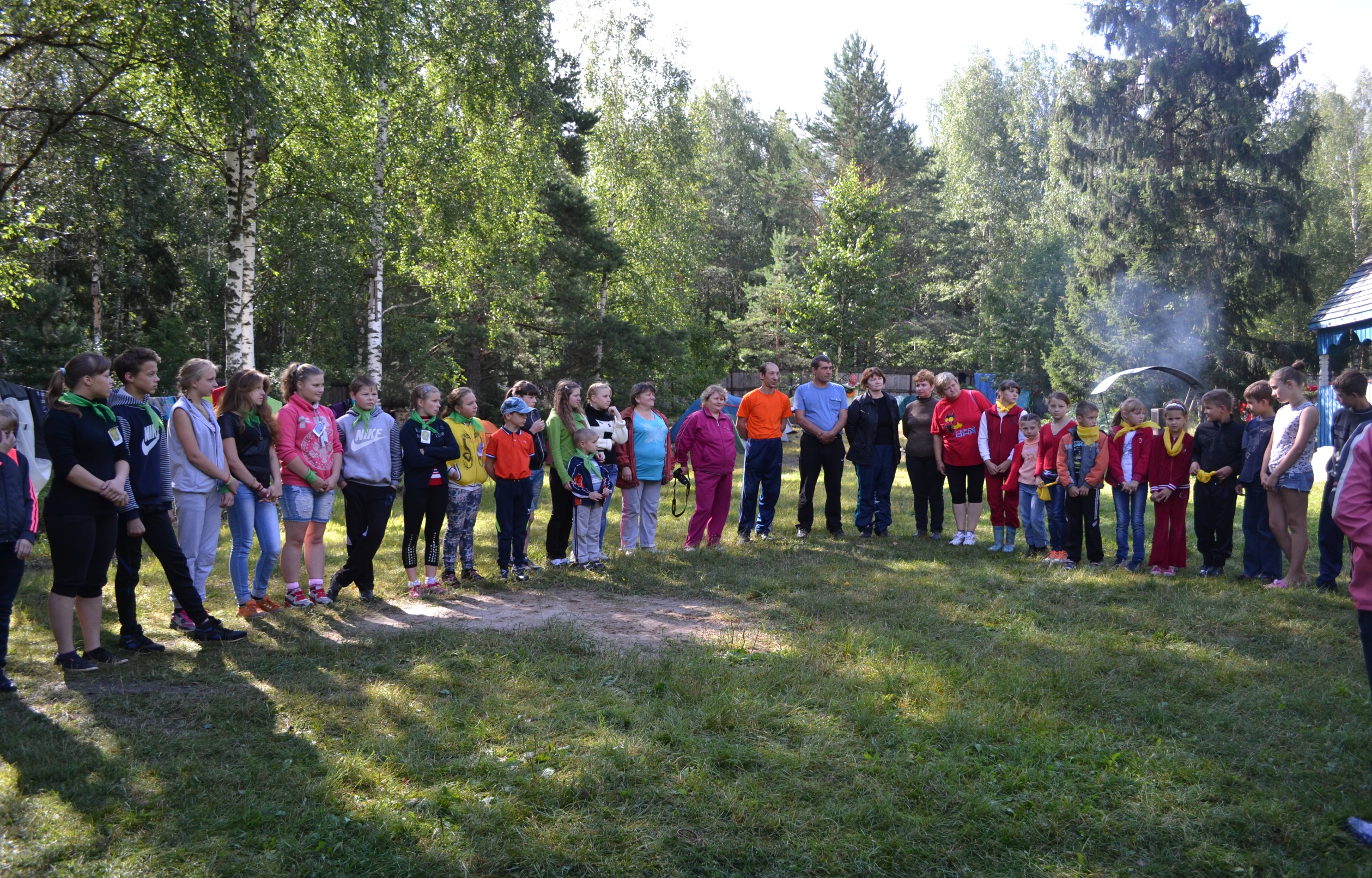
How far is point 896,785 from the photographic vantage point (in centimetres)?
371

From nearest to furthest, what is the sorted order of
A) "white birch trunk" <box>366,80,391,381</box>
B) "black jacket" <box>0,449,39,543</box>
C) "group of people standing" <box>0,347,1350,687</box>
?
"black jacket" <box>0,449,39,543</box>, "group of people standing" <box>0,347,1350,687</box>, "white birch trunk" <box>366,80,391,381</box>

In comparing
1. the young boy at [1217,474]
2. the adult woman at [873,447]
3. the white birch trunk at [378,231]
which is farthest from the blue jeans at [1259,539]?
the white birch trunk at [378,231]

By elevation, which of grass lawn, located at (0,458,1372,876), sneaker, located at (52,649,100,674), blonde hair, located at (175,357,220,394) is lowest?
grass lawn, located at (0,458,1372,876)

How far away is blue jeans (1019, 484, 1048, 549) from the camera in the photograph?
851cm

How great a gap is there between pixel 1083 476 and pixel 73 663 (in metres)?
7.79

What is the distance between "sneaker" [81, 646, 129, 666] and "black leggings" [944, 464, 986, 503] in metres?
7.31

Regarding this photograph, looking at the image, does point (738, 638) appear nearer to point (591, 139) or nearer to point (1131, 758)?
point (1131, 758)

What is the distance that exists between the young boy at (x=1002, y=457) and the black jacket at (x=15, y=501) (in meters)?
7.77

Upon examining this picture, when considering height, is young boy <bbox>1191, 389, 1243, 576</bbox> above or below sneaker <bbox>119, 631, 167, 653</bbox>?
above

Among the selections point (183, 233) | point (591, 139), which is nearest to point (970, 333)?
point (591, 139)

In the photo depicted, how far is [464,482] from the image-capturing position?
731 centimetres

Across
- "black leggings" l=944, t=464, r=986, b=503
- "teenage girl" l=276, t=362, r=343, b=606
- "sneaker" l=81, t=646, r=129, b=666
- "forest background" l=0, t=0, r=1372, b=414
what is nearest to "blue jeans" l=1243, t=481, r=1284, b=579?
"black leggings" l=944, t=464, r=986, b=503

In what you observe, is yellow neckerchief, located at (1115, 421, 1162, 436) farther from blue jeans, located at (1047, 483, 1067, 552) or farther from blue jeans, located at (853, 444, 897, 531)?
blue jeans, located at (853, 444, 897, 531)

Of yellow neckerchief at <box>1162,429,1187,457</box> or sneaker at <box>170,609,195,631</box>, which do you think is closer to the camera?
sneaker at <box>170,609,195,631</box>
